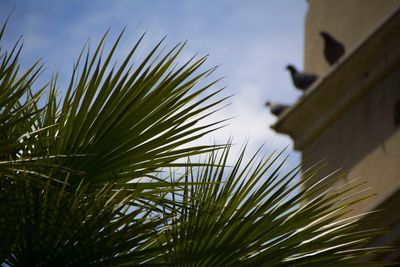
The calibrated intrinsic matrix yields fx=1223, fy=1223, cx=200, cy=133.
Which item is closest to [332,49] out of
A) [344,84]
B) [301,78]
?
[301,78]

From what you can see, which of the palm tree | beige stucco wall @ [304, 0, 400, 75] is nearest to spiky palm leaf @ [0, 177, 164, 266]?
the palm tree

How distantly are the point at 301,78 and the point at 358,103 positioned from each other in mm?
1343

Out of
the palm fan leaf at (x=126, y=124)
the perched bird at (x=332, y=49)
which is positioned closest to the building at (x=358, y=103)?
the perched bird at (x=332, y=49)

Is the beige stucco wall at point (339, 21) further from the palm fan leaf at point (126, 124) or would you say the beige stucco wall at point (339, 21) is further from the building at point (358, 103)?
the palm fan leaf at point (126, 124)

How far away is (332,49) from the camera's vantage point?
16.4m

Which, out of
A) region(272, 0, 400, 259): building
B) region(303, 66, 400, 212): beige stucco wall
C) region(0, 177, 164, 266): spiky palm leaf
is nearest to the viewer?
region(0, 177, 164, 266): spiky palm leaf

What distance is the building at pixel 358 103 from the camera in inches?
558

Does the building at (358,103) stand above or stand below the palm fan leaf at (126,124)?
above

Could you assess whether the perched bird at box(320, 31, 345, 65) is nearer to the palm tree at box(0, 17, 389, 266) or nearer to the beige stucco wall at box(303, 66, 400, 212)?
the beige stucco wall at box(303, 66, 400, 212)

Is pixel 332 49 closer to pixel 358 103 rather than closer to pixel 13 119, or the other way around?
pixel 358 103

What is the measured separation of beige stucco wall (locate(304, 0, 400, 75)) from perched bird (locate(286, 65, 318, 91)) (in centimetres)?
17

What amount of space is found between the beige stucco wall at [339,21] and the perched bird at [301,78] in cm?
17

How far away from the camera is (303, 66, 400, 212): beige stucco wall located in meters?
13.8

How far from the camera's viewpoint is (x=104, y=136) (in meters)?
4.58
